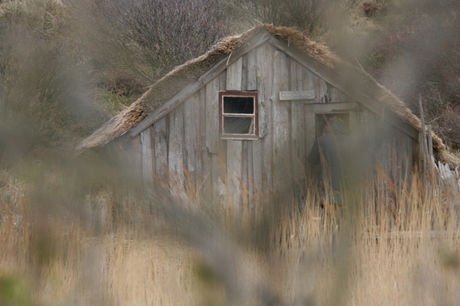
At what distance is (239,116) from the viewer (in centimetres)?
929

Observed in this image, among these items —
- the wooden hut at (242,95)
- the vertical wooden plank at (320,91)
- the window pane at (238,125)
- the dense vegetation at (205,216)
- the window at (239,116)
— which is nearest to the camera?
the dense vegetation at (205,216)

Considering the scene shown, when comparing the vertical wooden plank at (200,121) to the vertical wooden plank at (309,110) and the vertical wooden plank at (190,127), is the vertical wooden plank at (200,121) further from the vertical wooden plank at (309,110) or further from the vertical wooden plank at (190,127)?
the vertical wooden plank at (309,110)

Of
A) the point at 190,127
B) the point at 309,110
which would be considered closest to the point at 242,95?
the point at 190,127

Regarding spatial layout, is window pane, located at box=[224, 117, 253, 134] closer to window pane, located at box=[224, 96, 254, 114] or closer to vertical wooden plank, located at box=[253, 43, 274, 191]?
window pane, located at box=[224, 96, 254, 114]

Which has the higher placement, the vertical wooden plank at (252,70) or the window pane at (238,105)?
the vertical wooden plank at (252,70)

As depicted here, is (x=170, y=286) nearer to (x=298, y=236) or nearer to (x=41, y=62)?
(x=298, y=236)

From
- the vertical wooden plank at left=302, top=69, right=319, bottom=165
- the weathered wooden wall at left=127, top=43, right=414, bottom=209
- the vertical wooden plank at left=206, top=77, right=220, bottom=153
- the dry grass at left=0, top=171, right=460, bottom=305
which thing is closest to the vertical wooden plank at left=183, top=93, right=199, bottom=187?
the weathered wooden wall at left=127, top=43, right=414, bottom=209

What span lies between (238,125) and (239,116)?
2.92 feet

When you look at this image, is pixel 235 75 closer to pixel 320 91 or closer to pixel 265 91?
pixel 265 91

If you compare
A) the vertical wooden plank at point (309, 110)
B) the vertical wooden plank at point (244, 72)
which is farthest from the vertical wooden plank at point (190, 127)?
the vertical wooden plank at point (309, 110)

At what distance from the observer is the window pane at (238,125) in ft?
32.8

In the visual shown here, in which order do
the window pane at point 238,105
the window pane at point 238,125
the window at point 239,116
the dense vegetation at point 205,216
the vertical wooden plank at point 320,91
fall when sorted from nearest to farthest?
the dense vegetation at point 205,216, the vertical wooden plank at point 320,91, the window at point 239,116, the window pane at point 238,125, the window pane at point 238,105

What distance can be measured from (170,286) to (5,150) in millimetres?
1743

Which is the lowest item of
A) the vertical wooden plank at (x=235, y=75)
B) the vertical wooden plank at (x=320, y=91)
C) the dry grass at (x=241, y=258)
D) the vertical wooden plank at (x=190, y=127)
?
the dry grass at (x=241, y=258)
